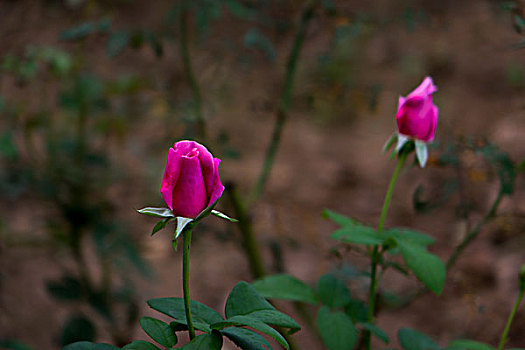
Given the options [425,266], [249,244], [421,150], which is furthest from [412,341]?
[249,244]

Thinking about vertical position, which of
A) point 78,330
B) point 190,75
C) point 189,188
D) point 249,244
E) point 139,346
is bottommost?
point 78,330

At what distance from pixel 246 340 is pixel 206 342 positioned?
0.03m

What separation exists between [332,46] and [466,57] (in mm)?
1559

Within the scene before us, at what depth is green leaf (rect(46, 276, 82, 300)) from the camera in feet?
3.26

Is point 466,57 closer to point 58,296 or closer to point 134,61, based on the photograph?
point 134,61

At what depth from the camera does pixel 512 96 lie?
6.93 feet

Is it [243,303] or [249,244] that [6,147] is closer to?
[249,244]

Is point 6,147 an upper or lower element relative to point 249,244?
upper

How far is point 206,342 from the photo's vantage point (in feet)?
1.23

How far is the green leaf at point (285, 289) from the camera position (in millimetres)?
561

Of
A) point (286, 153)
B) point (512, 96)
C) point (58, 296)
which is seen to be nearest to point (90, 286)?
point (58, 296)

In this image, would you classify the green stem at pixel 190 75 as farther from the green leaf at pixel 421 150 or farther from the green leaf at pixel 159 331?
A: the green leaf at pixel 159 331

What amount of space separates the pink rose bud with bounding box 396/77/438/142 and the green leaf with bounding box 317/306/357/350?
0.71ft

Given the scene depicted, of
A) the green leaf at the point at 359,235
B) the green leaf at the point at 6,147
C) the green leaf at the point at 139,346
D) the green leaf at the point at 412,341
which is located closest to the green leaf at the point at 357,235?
the green leaf at the point at 359,235
